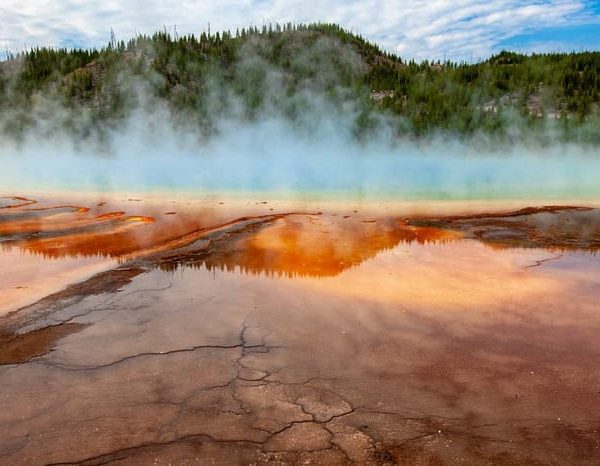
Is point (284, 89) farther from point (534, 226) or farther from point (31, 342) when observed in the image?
point (31, 342)

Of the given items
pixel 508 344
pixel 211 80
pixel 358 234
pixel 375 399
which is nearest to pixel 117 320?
pixel 375 399

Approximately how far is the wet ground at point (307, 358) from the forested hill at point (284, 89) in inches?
1932

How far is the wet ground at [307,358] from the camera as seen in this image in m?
3.46

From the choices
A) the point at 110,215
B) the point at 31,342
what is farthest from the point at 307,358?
the point at 110,215

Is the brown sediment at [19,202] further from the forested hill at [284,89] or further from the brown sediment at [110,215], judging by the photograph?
the forested hill at [284,89]

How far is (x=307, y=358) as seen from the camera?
15.6 ft

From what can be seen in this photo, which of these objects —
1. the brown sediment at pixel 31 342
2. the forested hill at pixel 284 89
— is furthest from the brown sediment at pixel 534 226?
the forested hill at pixel 284 89

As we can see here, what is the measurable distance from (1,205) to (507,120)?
5097 cm

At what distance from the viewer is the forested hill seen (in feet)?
178

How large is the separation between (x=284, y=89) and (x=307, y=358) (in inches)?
2534

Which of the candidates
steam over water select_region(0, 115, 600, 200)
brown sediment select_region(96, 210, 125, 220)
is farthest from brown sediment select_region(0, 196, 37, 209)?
brown sediment select_region(96, 210, 125, 220)

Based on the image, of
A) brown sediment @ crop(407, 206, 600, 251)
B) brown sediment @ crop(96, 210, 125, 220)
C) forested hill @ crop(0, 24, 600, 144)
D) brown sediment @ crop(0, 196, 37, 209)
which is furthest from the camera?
forested hill @ crop(0, 24, 600, 144)

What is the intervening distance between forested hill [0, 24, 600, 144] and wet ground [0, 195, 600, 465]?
49073mm

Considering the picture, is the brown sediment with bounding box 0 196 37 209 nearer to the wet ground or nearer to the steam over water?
the steam over water
